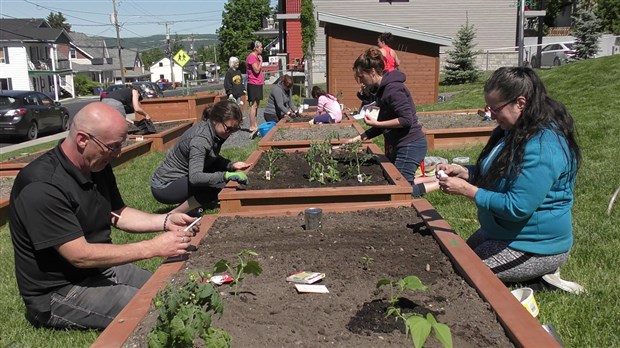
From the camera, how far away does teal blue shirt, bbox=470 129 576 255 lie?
10.0ft

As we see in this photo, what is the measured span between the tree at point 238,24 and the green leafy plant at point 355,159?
94.3 meters

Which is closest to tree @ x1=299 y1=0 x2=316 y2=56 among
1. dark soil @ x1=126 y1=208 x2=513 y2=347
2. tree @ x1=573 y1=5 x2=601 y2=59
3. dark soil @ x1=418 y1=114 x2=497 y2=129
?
tree @ x1=573 y1=5 x2=601 y2=59

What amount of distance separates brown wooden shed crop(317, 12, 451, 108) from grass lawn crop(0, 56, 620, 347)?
22.8 ft

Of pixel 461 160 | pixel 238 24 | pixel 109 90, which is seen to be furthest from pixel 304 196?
pixel 238 24

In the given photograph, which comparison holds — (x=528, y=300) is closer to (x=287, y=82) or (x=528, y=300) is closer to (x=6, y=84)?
(x=287, y=82)

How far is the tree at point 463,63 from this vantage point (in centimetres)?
2622

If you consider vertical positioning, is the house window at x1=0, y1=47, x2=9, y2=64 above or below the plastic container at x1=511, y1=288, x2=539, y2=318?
above

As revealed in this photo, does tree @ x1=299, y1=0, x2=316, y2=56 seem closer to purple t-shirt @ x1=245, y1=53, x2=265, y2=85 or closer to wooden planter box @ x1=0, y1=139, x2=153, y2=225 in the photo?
purple t-shirt @ x1=245, y1=53, x2=265, y2=85

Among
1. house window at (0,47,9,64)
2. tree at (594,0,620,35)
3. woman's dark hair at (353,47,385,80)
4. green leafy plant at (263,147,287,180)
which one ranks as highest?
tree at (594,0,620,35)

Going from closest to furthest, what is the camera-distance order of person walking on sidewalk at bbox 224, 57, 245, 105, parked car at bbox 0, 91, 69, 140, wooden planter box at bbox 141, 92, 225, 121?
person walking on sidewalk at bbox 224, 57, 245, 105
wooden planter box at bbox 141, 92, 225, 121
parked car at bbox 0, 91, 69, 140

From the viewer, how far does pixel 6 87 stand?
188 feet

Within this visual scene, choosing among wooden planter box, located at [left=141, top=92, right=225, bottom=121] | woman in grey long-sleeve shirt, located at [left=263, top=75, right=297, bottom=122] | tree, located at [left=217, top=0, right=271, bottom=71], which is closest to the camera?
woman in grey long-sleeve shirt, located at [left=263, top=75, right=297, bottom=122]

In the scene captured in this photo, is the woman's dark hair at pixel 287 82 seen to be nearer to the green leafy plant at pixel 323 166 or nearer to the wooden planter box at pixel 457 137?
the wooden planter box at pixel 457 137

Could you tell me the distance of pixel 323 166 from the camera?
5652 mm
